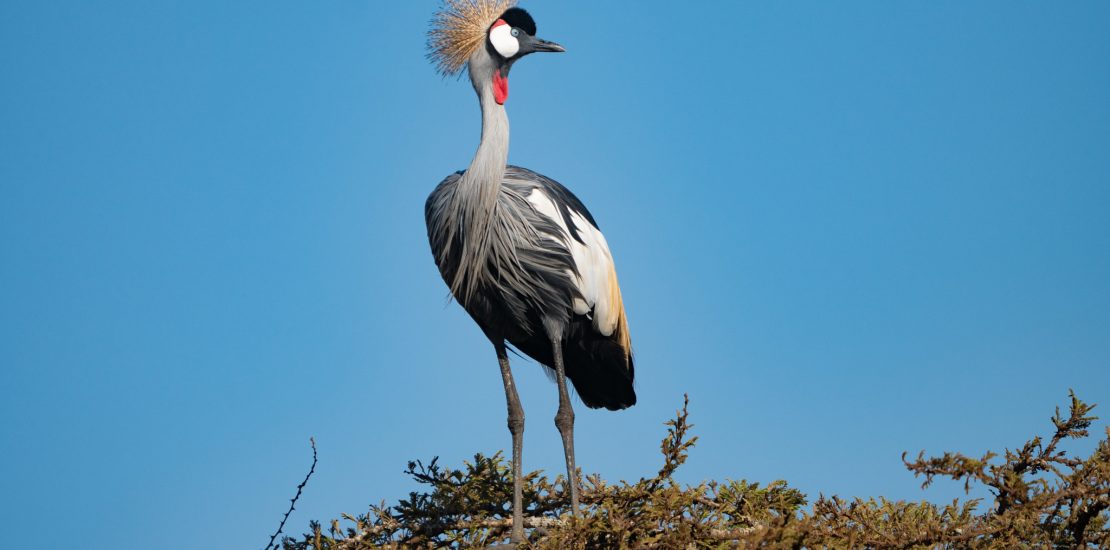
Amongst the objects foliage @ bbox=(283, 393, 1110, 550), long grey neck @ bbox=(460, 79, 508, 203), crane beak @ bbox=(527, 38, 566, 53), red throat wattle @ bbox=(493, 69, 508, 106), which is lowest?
foliage @ bbox=(283, 393, 1110, 550)

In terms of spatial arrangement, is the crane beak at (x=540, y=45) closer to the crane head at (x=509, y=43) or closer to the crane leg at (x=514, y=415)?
the crane head at (x=509, y=43)

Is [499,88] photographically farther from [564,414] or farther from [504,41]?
[564,414]

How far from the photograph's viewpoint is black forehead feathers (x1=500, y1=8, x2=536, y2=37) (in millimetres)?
6398

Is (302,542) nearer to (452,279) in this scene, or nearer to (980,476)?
(452,279)

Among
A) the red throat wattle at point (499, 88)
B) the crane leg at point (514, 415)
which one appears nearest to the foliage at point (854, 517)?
the crane leg at point (514, 415)

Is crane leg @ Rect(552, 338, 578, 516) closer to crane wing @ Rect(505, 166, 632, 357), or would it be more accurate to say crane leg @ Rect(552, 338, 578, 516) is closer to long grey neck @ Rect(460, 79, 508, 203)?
crane wing @ Rect(505, 166, 632, 357)

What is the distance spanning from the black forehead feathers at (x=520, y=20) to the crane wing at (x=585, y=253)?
85 centimetres

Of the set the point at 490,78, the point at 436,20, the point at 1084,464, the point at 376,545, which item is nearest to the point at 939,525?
the point at 1084,464

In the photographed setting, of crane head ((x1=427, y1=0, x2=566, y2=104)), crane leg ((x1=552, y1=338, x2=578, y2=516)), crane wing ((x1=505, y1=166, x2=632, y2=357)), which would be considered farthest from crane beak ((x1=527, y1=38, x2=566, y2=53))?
crane leg ((x1=552, y1=338, x2=578, y2=516))

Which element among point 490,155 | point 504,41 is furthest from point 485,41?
point 490,155

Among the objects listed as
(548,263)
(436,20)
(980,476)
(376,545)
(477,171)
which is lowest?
(980,476)

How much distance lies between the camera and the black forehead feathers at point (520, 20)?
6.40 m

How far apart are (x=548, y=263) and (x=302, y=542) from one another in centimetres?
203

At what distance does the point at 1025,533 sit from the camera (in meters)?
A: 3.95
